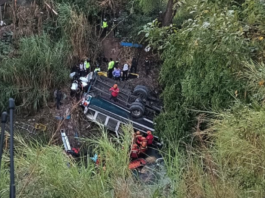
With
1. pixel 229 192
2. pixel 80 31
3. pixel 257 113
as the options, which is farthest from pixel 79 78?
pixel 229 192

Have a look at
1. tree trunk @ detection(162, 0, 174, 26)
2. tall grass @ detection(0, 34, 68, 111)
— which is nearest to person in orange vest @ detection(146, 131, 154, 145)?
tall grass @ detection(0, 34, 68, 111)

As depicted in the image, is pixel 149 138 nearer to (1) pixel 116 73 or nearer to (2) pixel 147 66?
(1) pixel 116 73

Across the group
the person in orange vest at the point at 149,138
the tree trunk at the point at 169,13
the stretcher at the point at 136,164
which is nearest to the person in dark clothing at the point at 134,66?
the tree trunk at the point at 169,13

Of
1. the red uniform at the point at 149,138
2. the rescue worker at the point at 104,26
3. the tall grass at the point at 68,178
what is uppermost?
the tall grass at the point at 68,178

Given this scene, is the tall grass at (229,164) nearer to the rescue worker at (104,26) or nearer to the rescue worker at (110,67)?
the rescue worker at (110,67)

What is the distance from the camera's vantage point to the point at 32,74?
316 inches

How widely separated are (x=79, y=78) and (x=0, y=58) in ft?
5.51

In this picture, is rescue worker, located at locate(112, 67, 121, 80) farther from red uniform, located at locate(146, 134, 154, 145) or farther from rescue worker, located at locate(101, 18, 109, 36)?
red uniform, located at locate(146, 134, 154, 145)

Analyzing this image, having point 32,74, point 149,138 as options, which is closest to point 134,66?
point 32,74

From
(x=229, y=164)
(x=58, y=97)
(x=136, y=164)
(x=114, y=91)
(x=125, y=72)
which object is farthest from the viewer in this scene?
(x=125, y=72)

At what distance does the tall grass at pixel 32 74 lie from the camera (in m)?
7.93

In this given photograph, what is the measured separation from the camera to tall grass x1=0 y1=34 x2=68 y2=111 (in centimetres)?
793

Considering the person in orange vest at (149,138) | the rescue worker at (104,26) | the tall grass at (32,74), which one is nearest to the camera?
the person in orange vest at (149,138)

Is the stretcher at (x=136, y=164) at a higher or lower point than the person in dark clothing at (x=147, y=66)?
lower
